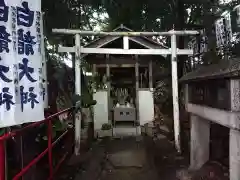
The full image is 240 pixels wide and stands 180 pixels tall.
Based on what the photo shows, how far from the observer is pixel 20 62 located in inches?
117

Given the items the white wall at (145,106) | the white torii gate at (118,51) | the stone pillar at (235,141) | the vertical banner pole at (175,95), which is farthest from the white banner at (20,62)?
the white wall at (145,106)

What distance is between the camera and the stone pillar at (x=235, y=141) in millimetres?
3334

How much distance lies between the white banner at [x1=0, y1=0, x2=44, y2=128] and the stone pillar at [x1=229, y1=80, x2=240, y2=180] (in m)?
2.49

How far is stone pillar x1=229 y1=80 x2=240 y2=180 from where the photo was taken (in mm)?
3334

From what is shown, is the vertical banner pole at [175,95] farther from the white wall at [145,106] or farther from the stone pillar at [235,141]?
the stone pillar at [235,141]

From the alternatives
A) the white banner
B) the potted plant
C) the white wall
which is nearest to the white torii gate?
the white wall

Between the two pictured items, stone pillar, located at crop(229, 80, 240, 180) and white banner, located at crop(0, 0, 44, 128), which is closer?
white banner, located at crop(0, 0, 44, 128)

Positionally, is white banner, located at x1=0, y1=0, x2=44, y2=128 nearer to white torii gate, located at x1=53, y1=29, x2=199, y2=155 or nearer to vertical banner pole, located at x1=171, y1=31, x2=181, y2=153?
white torii gate, located at x1=53, y1=29, x2=199, y2=155

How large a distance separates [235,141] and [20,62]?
2839 mm

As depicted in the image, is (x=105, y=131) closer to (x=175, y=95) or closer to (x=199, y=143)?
(x=175, y=95)

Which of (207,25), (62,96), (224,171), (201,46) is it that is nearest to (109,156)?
(62,96)

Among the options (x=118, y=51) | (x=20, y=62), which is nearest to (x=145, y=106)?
(x=118, y=51)

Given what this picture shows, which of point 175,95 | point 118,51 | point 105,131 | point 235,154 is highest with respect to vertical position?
point 118,51

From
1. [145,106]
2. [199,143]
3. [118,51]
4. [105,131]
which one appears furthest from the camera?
[145,106]
